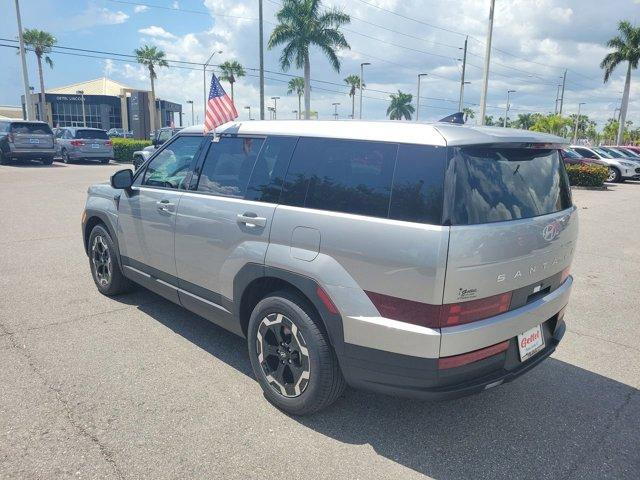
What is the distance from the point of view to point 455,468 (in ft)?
8.91

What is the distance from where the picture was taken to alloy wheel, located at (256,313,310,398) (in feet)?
9.92

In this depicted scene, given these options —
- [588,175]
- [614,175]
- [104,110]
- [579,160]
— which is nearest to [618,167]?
[614,175]

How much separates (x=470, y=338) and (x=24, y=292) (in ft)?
16.1

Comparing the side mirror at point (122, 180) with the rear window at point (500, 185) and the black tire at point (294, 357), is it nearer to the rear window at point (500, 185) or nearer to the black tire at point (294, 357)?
the black tire at point (294, 357)

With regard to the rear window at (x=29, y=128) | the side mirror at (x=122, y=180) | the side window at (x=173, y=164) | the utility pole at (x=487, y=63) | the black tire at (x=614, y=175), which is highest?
the utility pole at (x=487, y=63)

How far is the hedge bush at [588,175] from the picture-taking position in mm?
19422

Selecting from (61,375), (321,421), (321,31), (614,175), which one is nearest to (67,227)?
(61,375)

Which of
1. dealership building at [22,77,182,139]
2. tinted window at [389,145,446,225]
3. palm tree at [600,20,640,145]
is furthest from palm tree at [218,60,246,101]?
tinted window at [389,145,446,225]

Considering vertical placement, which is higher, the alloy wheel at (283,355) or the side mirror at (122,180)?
the side mirror at (122,180)

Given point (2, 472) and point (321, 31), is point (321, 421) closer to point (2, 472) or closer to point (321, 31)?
point (2, 472)

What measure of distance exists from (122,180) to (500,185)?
3.39 metres

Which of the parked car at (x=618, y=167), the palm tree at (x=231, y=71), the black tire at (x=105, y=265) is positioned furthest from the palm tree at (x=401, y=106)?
the black tire at (x=105, y=265)

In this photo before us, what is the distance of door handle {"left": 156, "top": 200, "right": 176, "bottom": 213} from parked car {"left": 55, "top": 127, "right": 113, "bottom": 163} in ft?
70.2

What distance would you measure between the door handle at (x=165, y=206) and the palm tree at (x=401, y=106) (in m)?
71.1
